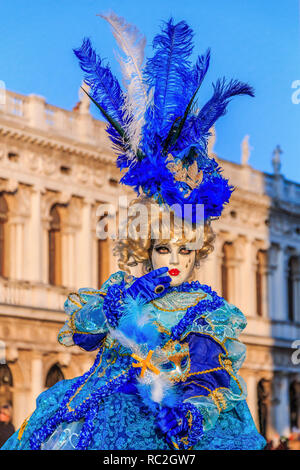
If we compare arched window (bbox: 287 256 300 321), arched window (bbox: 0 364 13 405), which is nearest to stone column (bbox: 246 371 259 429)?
arched window (bbox: 287 256 300 321)

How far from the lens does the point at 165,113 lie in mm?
4848

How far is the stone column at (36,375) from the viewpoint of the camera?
18031mm

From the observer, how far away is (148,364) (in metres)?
4.54

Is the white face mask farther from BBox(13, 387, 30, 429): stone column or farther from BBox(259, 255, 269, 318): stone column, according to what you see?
BBox(259, 255, 269, 318): stone column

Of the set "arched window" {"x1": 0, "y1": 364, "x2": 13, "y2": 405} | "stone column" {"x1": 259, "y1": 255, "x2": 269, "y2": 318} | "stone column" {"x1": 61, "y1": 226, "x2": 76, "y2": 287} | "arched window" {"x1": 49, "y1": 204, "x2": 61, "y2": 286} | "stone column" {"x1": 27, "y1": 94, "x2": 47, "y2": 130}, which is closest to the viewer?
"arched window" {"x1": 0, "y1": 364, "x2": 13, "y2": 405}

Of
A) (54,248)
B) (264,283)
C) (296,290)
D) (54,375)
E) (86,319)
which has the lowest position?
(54,375)

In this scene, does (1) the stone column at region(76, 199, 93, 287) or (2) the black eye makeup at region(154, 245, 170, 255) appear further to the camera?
(1) the stone column at region(76, 199, 93, 287)

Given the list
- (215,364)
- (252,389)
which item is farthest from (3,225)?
(215,364)

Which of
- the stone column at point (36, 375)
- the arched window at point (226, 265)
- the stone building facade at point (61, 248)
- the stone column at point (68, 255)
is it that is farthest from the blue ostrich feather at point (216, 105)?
the arched window at point (226, 265)

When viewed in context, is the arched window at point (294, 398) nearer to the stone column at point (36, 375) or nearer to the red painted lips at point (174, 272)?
the stone column at point (36, 375)

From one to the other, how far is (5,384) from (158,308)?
537 inches

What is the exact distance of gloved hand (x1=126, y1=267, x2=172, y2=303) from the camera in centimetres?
468

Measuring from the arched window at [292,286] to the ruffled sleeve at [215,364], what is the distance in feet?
67.9

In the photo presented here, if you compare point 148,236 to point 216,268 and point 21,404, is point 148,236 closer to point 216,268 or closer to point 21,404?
point 21,404
